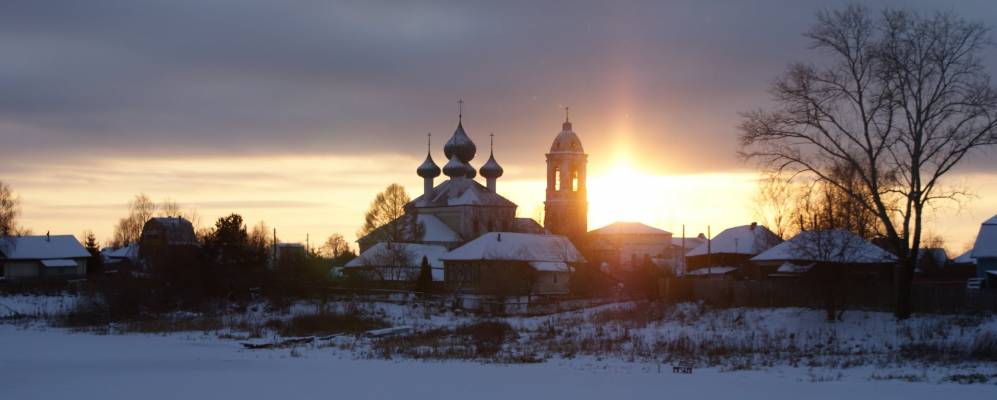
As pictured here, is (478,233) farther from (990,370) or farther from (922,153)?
(990,370)

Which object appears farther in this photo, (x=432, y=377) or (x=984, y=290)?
(x=984, y=290)

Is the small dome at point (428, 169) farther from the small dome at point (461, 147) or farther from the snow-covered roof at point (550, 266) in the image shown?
the snow-covered roof at point (550, 266)

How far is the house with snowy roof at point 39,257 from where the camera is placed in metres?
84.2

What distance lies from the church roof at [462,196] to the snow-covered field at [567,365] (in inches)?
1670

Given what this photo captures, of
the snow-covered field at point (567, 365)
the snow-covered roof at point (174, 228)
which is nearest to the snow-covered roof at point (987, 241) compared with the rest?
the snow-covered field at point (567, 365)

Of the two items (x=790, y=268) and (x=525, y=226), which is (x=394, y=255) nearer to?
(x=525, y=226)

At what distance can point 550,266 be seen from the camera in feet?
210

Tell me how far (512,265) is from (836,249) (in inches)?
1042

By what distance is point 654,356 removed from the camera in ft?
94.1

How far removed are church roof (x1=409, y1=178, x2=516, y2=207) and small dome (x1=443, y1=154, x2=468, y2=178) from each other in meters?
0.97

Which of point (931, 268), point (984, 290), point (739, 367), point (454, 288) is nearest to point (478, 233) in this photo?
point (454, 288)

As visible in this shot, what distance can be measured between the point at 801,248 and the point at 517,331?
11318mm

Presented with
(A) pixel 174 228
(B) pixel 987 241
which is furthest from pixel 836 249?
(A) pixel 174 228

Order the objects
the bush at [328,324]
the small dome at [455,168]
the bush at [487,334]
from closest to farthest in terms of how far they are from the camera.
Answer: the bush at [487,334]
the bush at [328,324]
the small dome at [455,168]
